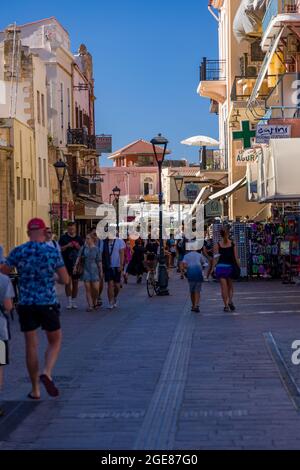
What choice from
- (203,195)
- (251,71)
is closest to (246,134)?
(251,71)

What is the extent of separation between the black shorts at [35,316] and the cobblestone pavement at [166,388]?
0.73 meters

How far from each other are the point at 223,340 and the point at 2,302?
5628mm

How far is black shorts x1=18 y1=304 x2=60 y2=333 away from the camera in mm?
9641

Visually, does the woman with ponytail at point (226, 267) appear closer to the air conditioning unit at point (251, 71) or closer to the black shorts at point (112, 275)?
the black shorts at point (112, 275)

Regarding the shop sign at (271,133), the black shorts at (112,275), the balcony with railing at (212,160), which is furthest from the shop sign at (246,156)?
the black shorts at (112,275)

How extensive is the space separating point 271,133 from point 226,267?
186 inches

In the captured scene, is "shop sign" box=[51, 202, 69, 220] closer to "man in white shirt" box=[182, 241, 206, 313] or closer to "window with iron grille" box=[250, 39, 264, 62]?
"window with iron grille" box=[250, 39, 264, 62]

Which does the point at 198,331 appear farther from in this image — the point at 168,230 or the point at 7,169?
the point at 168,230

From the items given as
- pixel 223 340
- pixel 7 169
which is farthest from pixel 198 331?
pixel 7 169

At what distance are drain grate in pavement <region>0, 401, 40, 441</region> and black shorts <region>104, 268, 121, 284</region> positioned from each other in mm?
11898

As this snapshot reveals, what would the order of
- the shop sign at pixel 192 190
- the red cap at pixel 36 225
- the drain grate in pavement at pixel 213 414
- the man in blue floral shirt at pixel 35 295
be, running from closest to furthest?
the drain grate in pavement at pixel 213 414 < the man in blue floral shirt at pixel 35 295 < the red cap at pixel 36 225 < the shop sign at pixel 192 190

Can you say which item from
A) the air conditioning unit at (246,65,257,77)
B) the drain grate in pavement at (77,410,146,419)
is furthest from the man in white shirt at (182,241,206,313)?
the air conditioning unit at (246,65,257,77)

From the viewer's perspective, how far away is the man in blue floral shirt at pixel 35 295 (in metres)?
9.66

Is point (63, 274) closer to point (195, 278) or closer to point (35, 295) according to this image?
point (35, 295)
